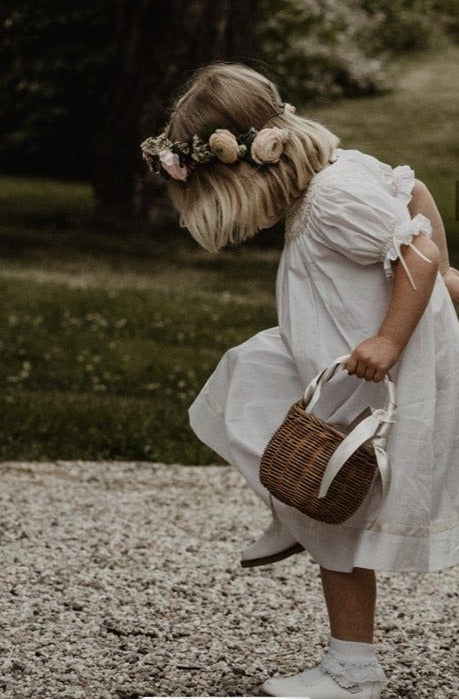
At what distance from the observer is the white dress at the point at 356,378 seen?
2922 millimetres

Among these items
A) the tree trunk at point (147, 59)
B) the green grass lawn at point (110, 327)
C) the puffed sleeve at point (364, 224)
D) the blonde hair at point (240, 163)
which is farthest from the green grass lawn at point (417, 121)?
the puffed sleeve at point (364, 224)

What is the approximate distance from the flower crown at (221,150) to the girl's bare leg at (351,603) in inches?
37.3

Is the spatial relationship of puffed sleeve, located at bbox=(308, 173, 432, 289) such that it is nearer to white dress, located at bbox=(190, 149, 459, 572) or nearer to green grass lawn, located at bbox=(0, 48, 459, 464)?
white dress, located at bbox=(190, 149, 459, 572)

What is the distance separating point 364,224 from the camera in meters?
2.91

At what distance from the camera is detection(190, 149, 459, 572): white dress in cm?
292

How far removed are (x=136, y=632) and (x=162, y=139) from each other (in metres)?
1.32

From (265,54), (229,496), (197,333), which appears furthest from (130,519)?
(265,54)

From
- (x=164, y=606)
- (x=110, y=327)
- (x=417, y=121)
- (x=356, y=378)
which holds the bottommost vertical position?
(x=417, y=121)

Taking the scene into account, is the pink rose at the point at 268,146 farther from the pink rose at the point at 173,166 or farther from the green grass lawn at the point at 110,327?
the green grass lawn at the point at 110,327

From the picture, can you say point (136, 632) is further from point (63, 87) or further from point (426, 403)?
point (63, 87)

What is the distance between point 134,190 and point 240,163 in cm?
844

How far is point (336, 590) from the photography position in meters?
3.04

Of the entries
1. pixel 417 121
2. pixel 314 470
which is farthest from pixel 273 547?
pixel 417 121

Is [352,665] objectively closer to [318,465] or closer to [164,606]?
[318,465]
